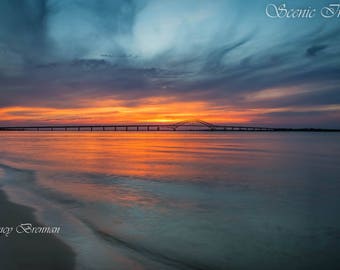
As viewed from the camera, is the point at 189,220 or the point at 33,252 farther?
the point at 189,220

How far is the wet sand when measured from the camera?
512cm

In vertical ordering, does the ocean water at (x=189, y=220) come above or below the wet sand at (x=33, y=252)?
below

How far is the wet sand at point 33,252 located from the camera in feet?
16.8

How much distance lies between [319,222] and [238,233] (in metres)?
2.53

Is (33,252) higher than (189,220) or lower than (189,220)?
higher

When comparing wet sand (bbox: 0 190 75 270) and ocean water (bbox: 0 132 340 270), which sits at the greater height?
wet sand (bbox: 0 190 75 270)

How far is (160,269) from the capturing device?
17.9 feet

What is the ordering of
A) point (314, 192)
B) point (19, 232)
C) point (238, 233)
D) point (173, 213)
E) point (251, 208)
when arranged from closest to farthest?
point (19, 232) → point (238, 233) → point (173, 213) → point (251, 208) → point (314, 192)

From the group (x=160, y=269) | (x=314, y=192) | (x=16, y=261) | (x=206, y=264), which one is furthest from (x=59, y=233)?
(x=314, y=192)

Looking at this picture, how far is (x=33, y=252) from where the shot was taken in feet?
18.5

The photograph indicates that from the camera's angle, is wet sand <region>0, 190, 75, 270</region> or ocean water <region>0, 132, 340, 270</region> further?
ocean water <region>0, 132, 340, 270</region>

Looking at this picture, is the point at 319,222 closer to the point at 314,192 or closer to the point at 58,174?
the point at 314,192

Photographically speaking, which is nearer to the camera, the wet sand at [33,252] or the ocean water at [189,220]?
the wet sand at [33,252]

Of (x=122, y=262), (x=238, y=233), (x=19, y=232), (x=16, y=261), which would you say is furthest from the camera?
(x=238, y=233)
